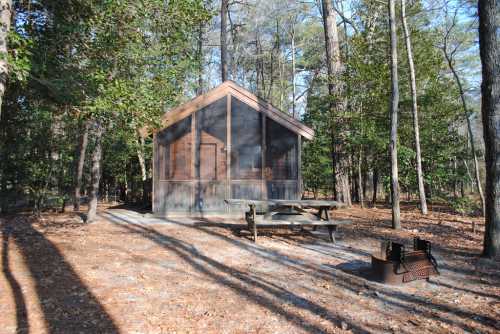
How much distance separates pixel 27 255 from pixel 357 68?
40.9ft

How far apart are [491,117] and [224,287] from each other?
591 centimetres

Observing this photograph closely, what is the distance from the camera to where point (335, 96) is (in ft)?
48.2

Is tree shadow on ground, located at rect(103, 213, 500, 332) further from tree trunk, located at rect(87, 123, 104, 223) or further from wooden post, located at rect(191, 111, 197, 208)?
wooden post, located at rect(191, 111, 197, 208)

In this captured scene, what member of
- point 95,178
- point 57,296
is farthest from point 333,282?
point 95,178

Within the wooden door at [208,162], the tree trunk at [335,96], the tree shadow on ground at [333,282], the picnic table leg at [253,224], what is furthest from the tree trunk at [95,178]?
the tree trunk at [335,96]

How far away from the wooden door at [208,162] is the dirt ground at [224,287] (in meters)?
3.42

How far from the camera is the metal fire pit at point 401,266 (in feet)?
17.7

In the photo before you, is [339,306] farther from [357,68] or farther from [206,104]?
[357,68]

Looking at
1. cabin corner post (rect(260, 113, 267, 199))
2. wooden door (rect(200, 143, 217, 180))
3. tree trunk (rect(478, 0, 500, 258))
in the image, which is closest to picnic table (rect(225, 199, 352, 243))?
tree trunk (rect(478, 0, 500, 258))

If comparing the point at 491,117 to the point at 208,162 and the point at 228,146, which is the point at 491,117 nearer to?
the point at 228,146

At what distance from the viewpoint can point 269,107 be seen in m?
12.3

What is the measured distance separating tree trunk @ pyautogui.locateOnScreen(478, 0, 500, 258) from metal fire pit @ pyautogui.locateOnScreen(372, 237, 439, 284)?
6.28 feet

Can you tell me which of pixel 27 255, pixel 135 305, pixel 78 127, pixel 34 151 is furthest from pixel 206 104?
pixel 135 305

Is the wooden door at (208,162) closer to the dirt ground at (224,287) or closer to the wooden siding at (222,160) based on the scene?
the wooden siding at (222,160)
